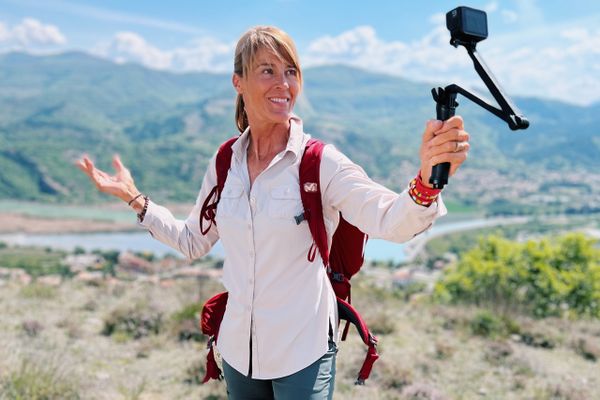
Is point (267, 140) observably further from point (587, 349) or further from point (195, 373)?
point (587, 349)

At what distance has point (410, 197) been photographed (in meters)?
1.15

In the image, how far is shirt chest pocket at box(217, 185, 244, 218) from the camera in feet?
5.14

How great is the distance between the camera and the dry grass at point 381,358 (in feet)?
12.3

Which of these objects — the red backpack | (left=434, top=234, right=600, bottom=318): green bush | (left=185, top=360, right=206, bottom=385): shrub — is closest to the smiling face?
the red backpack

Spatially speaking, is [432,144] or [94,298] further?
[94,298]

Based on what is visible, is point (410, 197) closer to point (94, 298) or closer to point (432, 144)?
point (432, 144)

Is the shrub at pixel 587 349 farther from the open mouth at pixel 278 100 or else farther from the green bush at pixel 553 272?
the green bush at pixel 553 272

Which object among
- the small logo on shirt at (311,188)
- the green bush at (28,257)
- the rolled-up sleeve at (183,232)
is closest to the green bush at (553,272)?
the rolled-up sleeve at (183,232)

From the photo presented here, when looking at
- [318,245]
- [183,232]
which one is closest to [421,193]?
[318,245]

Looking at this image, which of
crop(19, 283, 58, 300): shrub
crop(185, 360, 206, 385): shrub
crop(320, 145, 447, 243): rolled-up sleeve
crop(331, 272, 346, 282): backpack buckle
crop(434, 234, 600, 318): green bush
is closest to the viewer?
crop(320, 145, 447, 243): rolled-up sleeve

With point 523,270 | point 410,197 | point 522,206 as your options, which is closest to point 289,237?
point 410,197

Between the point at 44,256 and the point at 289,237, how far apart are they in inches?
2205

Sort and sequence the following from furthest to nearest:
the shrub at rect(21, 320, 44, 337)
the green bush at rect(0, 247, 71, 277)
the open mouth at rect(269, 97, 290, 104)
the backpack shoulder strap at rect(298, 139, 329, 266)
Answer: the green bush at rect(0, 247, 71, 277) < the shrub at rect(21, 320, 44, 337) < the open mouth at rect(269, 97, 290, 104) < the backpack shoulder strap at rect(298, 139, 329, 266)

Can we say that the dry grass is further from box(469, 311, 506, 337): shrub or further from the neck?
Result: the neck
